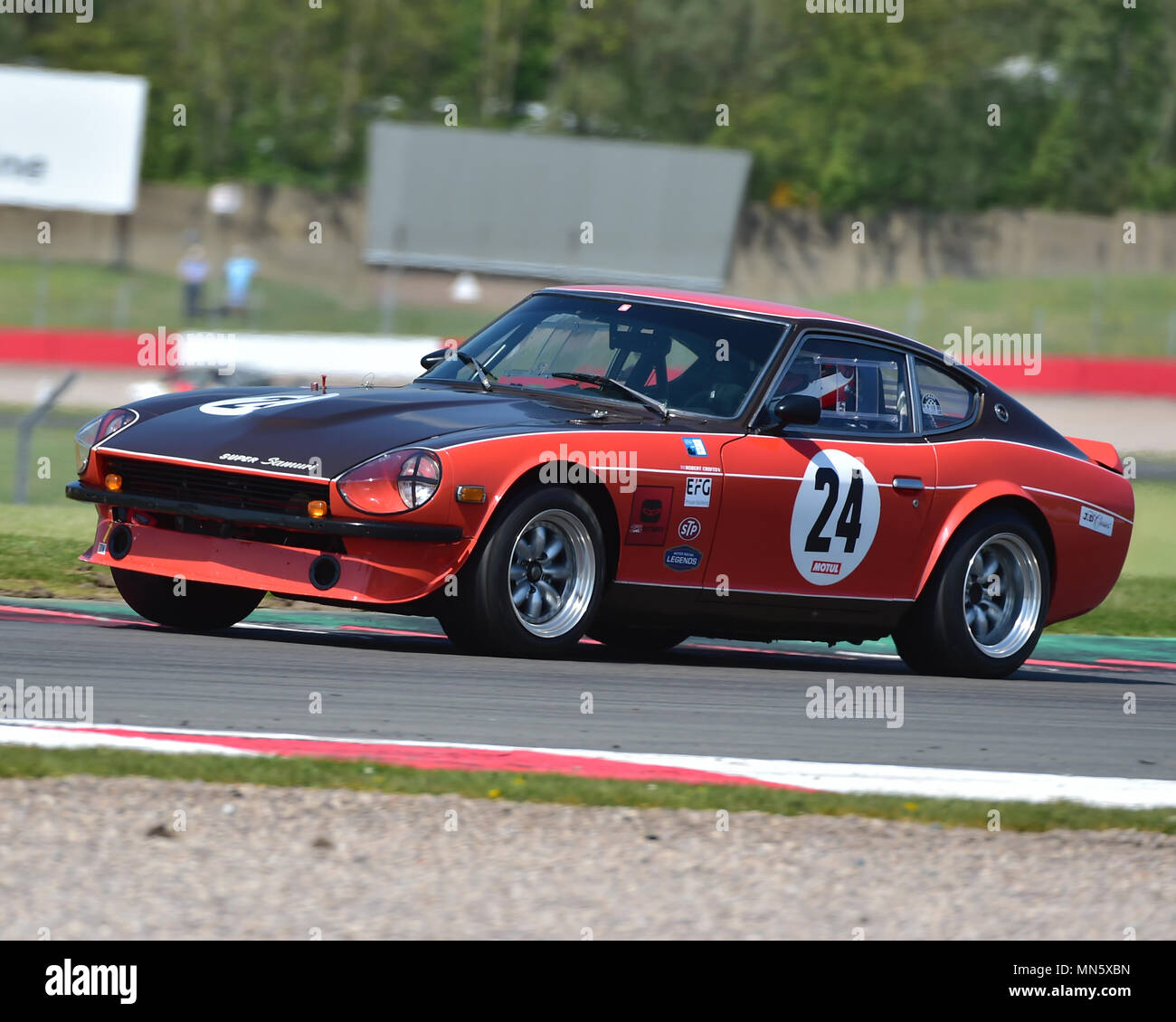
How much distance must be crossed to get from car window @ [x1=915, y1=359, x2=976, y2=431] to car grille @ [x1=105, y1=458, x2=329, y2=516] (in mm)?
2856

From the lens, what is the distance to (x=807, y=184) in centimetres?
5091

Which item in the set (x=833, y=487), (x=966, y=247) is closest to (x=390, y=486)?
(x=833, y=487)

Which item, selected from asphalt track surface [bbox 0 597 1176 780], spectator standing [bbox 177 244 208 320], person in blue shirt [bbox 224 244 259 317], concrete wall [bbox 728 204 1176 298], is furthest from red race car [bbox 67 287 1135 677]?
concrete wall [bbox 728 204 1176 298]

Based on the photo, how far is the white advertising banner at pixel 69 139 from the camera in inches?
1569

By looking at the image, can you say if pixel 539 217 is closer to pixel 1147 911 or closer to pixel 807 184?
pixel 807 184

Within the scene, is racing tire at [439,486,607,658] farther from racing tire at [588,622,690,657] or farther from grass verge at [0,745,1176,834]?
grass verge at [0,745,1176,834]

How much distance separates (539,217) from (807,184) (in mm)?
11722

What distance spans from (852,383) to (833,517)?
0.66 meters

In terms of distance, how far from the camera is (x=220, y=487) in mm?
7148

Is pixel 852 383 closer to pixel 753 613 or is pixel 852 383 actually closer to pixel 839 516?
pixel 839 516

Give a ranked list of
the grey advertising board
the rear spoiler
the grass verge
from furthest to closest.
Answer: the grey advertising board < the rear spoiler < the grass verge

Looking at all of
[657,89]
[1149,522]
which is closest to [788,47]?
[657,89]

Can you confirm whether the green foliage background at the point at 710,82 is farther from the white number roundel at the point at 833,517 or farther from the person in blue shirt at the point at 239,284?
the white number roundel at the point at 833,517

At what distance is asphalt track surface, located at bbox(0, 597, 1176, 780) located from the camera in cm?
610
